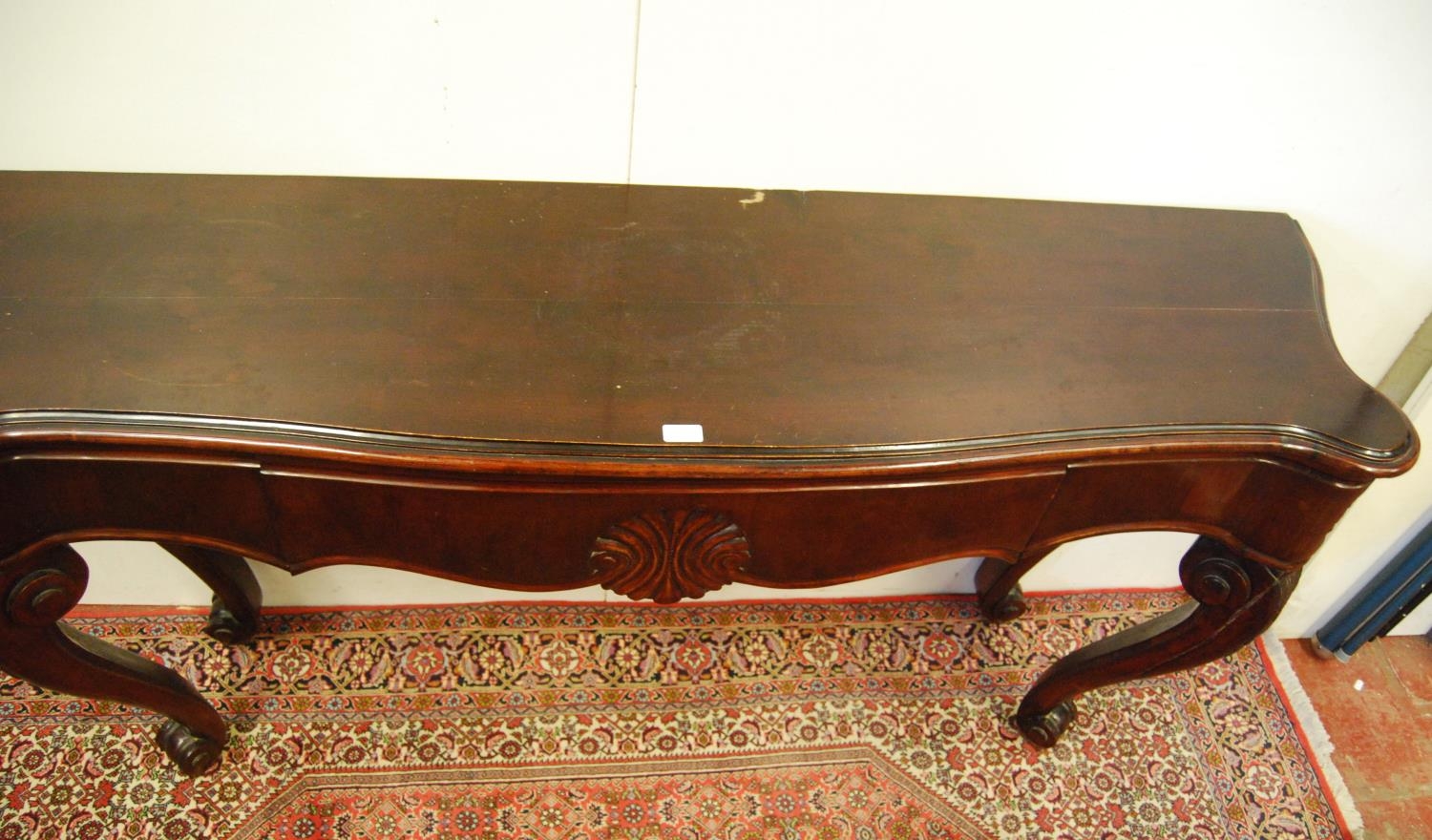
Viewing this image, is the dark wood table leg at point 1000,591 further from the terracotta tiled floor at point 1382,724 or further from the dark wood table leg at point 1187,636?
the terracotta tiled floor at point 1382,724

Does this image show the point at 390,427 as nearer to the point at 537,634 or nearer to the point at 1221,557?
the point at 537,634

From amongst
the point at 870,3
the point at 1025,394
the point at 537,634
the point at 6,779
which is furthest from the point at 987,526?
the point at 6,779

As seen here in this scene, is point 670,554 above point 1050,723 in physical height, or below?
above

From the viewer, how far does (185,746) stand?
Result: 1262mm

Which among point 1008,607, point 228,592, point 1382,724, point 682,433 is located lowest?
point 1382,724

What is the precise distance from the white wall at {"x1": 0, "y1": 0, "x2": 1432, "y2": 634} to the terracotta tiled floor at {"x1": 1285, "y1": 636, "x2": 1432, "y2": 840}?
0.80m

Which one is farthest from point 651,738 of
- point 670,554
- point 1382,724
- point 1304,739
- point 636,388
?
point 1382,724

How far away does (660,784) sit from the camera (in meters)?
1.34

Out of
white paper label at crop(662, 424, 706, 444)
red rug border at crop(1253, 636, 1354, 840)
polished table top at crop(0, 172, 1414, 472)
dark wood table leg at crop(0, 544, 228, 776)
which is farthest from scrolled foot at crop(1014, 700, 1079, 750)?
dark wood table leg at crop(0, 544, 228, 776)

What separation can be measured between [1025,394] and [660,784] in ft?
2.68

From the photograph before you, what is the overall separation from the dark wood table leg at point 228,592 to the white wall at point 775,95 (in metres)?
0.55

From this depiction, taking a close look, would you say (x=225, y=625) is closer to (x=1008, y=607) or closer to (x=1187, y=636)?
(x=1008, y=607)

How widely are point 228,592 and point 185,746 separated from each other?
0.72ft

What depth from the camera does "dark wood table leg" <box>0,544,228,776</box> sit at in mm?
908
